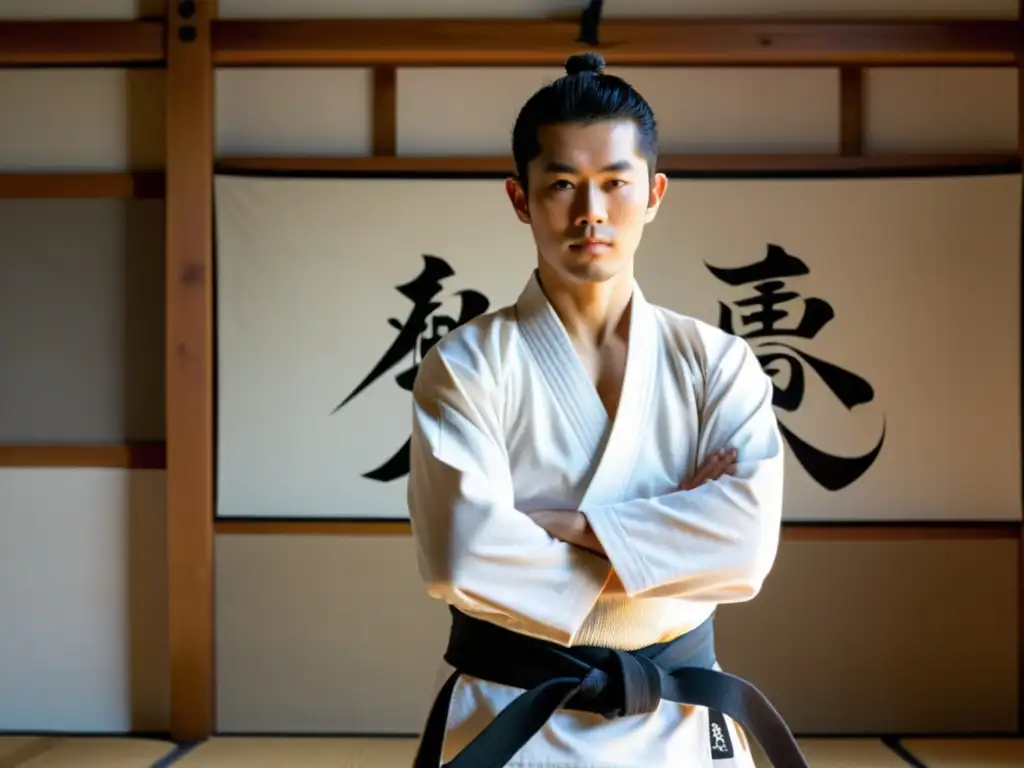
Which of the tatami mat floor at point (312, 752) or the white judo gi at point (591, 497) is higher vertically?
the white judo gi at point (591, 497)

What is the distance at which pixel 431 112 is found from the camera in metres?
3.77

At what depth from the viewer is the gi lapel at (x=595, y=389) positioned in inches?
54.4

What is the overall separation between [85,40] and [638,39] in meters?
2.17

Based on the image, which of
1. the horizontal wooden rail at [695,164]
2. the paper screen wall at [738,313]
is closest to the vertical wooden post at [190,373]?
the paper screen wall at [738,313]

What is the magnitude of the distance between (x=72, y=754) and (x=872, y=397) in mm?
3287

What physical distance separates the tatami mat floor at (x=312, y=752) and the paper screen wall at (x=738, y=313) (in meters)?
0.85

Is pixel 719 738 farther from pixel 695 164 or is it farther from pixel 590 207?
pixel 695 164

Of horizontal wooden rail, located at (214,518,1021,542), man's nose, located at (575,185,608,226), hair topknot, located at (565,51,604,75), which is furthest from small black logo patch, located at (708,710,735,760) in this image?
horizontal wooden rail, located at (214,518,1021,542)

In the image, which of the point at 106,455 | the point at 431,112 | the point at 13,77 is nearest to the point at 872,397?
the point at 431,112

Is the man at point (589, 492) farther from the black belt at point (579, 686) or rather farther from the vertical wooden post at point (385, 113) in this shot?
the vertical wooden post at point (385, 113)

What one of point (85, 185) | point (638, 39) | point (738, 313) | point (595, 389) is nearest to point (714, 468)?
point (595, 389)

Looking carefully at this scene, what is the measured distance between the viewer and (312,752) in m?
3.45

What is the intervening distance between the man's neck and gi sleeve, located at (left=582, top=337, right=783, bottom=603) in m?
0.27

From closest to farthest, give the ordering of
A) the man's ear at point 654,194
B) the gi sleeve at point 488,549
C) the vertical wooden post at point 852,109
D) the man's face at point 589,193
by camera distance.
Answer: the gi sleeve at point 488,549, the man's face at point 589,193, the man's ear at point 654,194, the vertical wooden post at point 852,109
